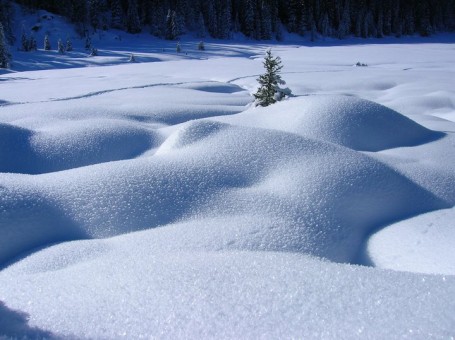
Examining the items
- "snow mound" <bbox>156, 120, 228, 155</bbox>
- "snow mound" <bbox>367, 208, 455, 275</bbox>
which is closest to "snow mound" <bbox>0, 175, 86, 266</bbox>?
"snow mound" <bbox>156, 120, 228, 155</bbox>

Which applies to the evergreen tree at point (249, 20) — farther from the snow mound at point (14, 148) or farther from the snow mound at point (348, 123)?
the snow mound at point (14, 148)

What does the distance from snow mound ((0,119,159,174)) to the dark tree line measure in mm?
44760

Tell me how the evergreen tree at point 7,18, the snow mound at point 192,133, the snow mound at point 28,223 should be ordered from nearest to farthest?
the snow mound at point 28,223, the snow mound at point 192,133, the evergreen tree at point 7,18

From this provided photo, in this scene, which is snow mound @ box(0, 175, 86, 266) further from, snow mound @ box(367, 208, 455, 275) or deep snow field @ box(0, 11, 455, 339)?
snow mound @ box(367, 208, 455, 275)

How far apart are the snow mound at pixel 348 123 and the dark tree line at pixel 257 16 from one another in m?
46.3

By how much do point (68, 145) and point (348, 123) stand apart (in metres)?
4.13

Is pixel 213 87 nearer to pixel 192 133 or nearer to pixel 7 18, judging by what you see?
pixel 192 133

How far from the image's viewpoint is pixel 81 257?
2336mm

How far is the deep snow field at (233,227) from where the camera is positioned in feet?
4.75

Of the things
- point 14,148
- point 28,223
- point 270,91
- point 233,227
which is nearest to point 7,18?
point 270,91

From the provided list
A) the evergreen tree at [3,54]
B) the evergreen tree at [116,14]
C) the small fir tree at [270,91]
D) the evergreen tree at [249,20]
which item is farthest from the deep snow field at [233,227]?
the evergreen tree at [249,20]

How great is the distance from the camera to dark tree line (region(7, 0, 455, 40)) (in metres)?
48.1

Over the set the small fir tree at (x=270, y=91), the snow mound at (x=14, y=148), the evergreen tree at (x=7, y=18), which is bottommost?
the snow mound at (x=14, y=148)

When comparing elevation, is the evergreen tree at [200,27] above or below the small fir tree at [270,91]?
above
